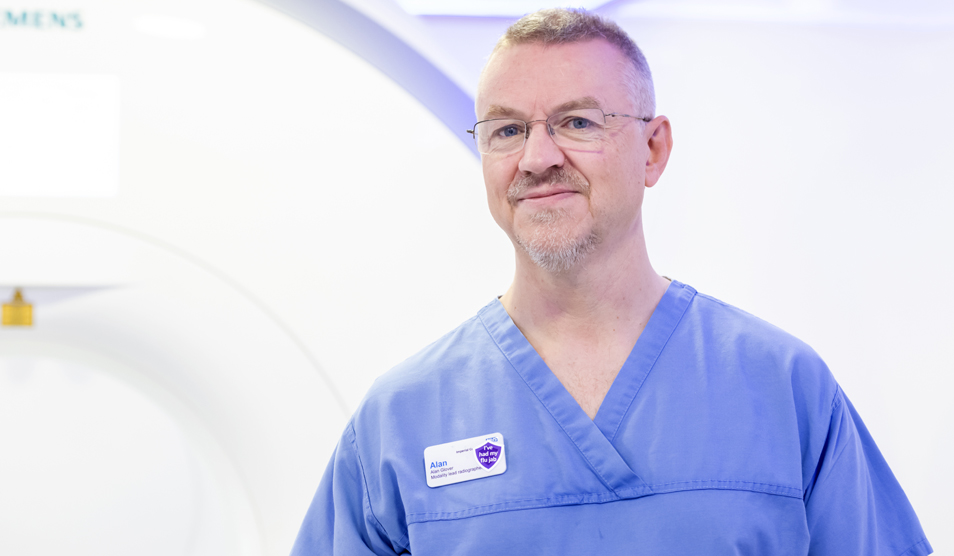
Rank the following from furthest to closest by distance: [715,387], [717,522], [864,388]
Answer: [864,388] < [715,387] < [717,522]

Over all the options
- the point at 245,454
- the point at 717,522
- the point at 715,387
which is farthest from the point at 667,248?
the point at 245,454

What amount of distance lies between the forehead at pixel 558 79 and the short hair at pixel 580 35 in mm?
11

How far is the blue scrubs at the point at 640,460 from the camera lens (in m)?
0.85

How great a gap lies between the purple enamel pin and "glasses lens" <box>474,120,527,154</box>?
1.23 feet

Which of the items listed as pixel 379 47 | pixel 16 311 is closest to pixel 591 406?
pixel 379 47

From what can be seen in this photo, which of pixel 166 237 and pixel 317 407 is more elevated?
pixel 166 237

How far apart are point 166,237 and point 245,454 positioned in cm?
41

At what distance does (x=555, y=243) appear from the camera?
0.93 metres

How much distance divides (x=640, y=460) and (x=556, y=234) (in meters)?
0.29

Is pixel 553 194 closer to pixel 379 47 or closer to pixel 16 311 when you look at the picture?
pixel 379 47

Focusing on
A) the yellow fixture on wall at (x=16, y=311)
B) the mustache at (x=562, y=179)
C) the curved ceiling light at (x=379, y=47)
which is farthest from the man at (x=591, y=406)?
the yellow fixture on wall at (x=16, y=311)

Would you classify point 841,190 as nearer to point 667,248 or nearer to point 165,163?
point 667,248

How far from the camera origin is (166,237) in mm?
1271

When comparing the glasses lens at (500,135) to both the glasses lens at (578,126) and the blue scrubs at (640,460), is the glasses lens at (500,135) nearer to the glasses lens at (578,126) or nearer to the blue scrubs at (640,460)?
the glasses lens at (578,126)
